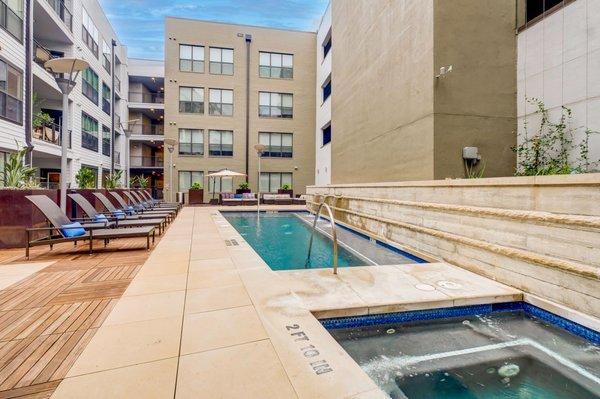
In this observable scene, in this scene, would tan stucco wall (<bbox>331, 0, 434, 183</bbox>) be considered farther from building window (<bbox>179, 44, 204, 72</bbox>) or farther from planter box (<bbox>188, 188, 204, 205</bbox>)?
building window (<bbox>179, 44, 204, 72</bbox>)

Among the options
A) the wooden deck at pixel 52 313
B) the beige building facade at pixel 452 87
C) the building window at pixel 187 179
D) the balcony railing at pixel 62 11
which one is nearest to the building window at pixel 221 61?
the building window at pixel 187 179

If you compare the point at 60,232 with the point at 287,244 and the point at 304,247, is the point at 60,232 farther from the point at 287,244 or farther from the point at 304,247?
the point at 304,247

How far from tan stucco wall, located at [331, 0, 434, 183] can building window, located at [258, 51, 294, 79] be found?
9.93m

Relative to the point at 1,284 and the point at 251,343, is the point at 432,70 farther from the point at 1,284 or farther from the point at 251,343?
the point at 1,284

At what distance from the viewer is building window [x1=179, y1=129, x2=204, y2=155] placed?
22016mm

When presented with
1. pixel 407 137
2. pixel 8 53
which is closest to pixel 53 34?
pixel 8 53

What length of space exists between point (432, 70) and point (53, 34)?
56.5ft

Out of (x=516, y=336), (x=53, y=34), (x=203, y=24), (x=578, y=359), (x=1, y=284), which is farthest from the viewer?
(x=203, y=24)

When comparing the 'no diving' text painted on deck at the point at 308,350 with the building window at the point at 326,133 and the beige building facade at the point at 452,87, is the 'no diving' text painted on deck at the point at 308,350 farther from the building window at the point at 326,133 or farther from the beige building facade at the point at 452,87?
the building window at the point at 326,133

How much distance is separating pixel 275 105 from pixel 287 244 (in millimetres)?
17848

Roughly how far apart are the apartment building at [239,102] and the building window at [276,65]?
72 millimetres

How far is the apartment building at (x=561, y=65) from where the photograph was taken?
536 centimetres

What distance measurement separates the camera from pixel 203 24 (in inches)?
864

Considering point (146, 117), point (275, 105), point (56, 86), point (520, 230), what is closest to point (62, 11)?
point (56, 86)
